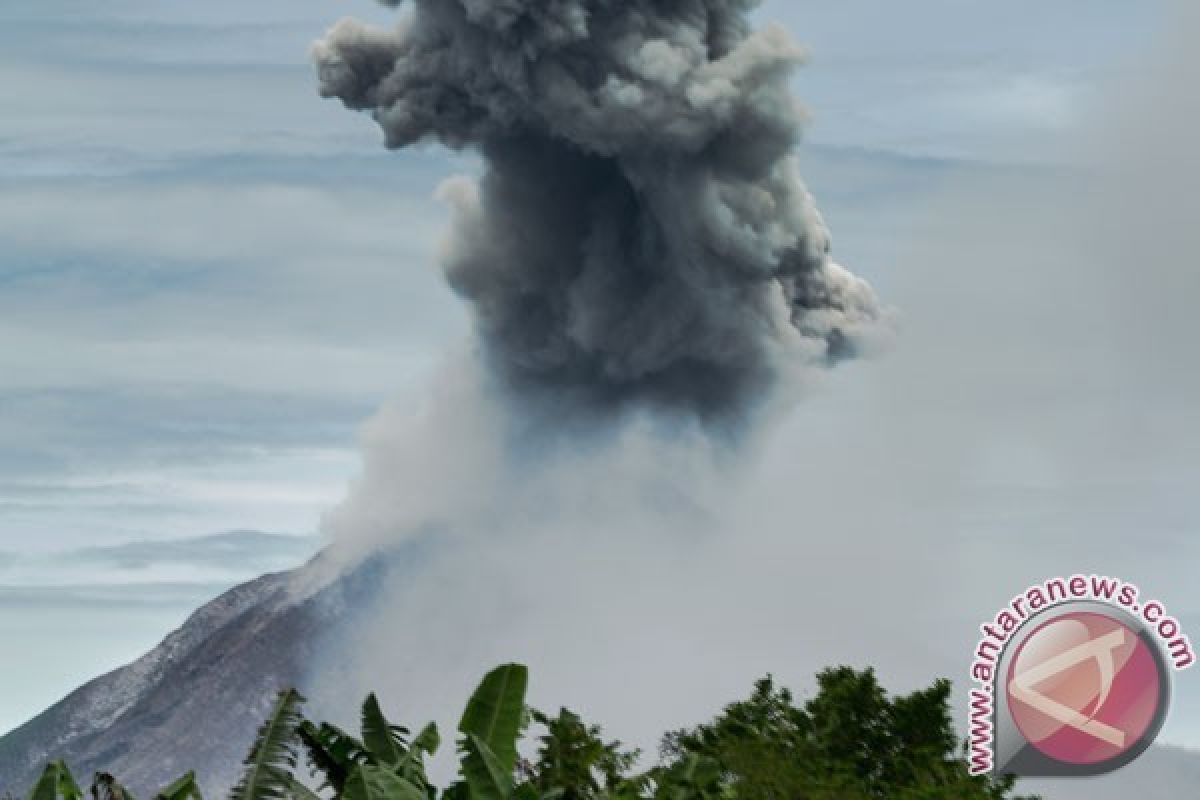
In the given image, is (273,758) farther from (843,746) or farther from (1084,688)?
A: (1084,688)

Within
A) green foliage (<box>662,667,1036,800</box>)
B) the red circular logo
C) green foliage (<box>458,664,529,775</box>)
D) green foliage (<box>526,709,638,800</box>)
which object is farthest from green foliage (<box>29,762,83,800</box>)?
the red circular logo

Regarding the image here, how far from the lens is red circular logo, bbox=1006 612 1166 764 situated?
4294 centimetres

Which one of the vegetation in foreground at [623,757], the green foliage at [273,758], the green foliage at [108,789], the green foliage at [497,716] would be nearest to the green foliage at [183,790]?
the vegetation in foreground at [623,757]

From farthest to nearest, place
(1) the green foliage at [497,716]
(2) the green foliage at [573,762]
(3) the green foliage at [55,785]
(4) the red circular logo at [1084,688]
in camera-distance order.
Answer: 1. (4) the red circular logo at [1084,688]
2. (2) the green foliage at [573,762]
3. (1) the green foliage at [497,716]
4. (3) the green foliage at [55,785]

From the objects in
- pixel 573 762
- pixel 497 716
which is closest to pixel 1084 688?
pixel 573 762

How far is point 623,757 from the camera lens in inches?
1591

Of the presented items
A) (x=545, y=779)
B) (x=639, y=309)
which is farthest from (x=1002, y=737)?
(x=639, y=309)

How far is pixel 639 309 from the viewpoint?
12775 centimetres

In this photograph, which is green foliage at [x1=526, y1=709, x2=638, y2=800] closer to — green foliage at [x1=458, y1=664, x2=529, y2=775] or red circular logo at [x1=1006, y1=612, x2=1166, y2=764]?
green foliage at [x1=458, y1=664, x2=529, y2=775]

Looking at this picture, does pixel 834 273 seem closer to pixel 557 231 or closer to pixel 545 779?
pixel 557 231

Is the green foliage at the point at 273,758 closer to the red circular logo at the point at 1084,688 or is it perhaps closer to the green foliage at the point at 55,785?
the green foliage at the point at 55,785

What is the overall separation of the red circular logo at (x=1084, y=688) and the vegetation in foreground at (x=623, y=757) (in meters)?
2.16

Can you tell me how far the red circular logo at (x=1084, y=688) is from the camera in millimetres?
42938

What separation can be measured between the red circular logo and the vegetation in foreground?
85.1 inches
